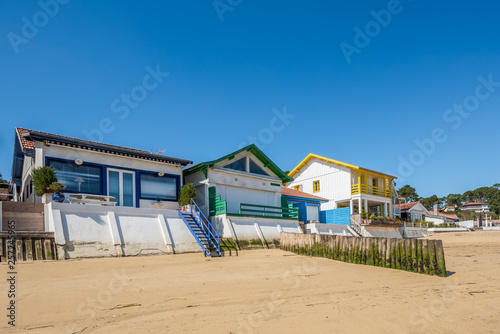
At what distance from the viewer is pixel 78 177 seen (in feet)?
52.7

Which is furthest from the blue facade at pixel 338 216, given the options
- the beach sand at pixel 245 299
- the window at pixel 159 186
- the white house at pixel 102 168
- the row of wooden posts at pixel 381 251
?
the beach sand at pixel 245 299

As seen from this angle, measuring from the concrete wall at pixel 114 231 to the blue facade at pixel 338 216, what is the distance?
16098 mm

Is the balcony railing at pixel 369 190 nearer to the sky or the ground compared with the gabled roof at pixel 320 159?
nearer to the ground

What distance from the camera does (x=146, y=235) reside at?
49.4ft

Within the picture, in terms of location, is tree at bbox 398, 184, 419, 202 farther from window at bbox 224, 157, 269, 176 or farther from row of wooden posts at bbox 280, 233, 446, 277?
row of wooden posts at bbox 280, 233, 446, 277

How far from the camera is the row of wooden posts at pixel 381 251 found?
1082 cm

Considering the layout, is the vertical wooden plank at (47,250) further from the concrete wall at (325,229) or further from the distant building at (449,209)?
the distant building at (449,209)

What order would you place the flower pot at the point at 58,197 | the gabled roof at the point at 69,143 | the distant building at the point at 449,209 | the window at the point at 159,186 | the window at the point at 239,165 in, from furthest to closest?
the distant building at the point at 449,209 → the window at the point at 239,165 → the window at the point at 159,186 → the gabled roof at the point at 69,143 → the flower pot at the point at 58,197

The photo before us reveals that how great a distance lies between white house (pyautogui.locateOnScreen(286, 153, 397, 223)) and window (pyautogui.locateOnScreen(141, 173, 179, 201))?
18.5 meters

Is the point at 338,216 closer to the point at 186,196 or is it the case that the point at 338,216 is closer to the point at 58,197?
the point at 186,196

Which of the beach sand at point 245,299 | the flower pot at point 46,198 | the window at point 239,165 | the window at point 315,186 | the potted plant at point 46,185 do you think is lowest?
the beach sand at point 245,299

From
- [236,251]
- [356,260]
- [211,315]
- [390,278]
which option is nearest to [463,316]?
[390,278]

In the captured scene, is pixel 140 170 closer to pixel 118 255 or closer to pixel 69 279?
pixel 118 255

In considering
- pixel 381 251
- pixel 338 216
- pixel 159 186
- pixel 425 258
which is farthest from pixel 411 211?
pixel 425 258
